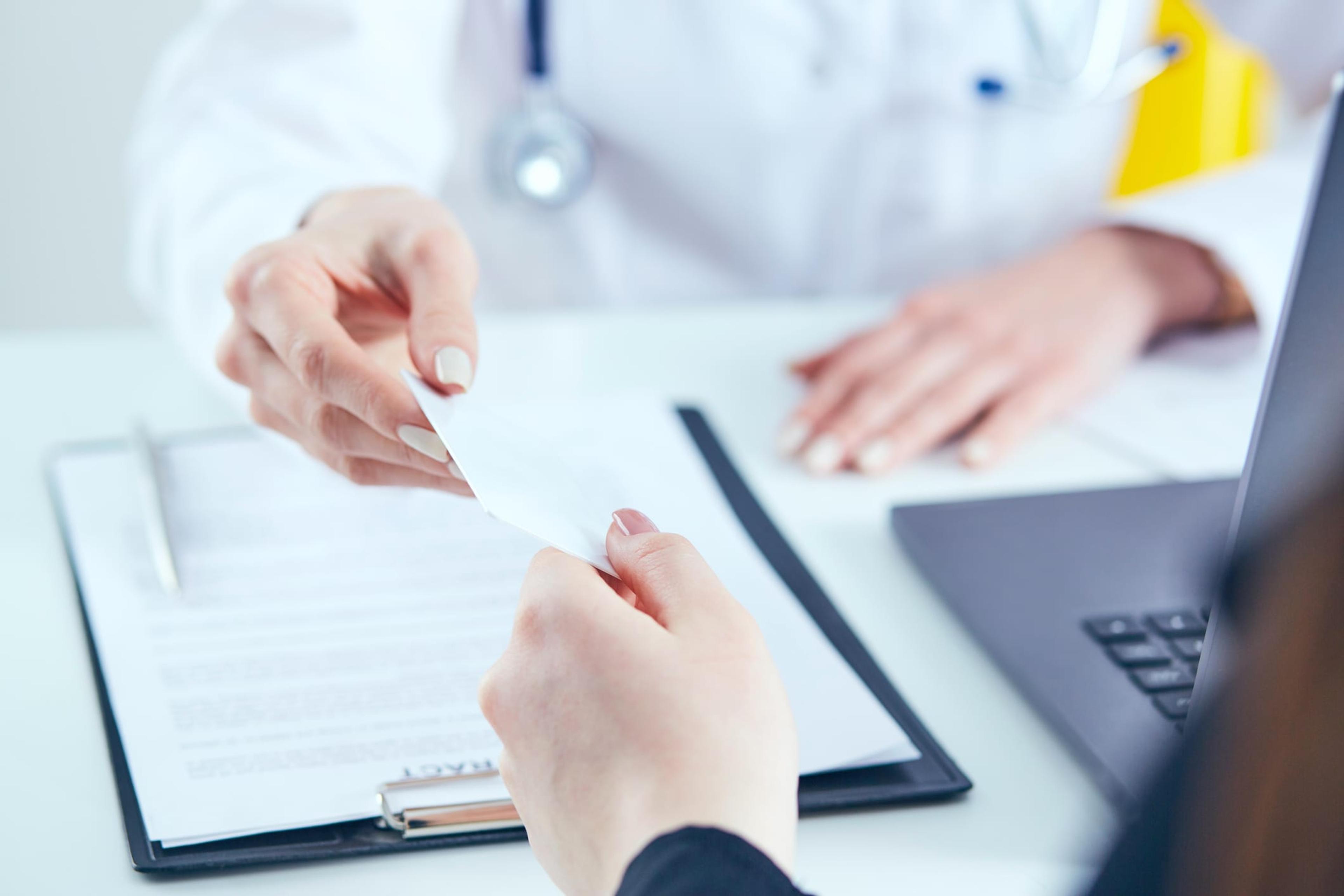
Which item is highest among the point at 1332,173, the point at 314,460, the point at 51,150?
the point at 51,150

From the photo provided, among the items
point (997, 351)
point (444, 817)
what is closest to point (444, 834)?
point (444, 817)

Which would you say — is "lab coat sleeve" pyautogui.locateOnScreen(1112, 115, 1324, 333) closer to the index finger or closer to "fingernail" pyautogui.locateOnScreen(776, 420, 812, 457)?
"fingernail" pyautogui.locateOnScreen(776, 420, 812, 457)

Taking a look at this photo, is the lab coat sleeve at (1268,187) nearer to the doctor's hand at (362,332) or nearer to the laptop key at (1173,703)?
the laptop key at (1173,703)

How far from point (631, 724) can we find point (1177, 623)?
29cm

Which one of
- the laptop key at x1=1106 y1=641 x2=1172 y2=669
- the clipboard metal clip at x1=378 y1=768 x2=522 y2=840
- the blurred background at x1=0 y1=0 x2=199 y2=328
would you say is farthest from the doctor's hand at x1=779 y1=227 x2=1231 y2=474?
the blurred background at x1=0 y1=0 x2=199 y2=328

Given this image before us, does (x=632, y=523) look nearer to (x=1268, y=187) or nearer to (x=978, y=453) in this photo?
(x=978, y=453)

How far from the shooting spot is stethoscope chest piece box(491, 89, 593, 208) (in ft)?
2.80

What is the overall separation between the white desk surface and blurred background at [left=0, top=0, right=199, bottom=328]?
101 centimetres

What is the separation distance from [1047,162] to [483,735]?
74 cm

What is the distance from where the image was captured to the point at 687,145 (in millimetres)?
909

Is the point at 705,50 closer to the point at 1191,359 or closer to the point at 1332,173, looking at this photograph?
the point at 1191,359

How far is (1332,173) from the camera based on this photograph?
26cm

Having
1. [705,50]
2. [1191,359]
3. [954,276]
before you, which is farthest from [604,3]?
[1191,359]

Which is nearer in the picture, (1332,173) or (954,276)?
(1332,173)
